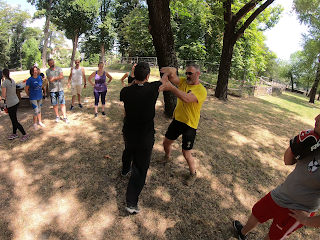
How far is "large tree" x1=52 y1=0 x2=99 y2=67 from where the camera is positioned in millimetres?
26031

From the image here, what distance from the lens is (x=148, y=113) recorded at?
2502 millimetres

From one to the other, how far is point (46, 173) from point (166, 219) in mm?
2419

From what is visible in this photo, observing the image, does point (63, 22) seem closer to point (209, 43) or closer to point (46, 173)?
point (209, 43)

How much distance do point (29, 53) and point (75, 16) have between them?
2450 centimetres

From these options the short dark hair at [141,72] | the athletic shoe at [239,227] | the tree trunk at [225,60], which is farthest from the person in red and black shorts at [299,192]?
the tree trunk at [225,60]

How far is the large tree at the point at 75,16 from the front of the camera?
26.0m

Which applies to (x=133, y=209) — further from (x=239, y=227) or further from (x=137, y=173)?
(x=239, y=227)

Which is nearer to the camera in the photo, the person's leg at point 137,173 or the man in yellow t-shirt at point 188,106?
the person's leg at point 137,173

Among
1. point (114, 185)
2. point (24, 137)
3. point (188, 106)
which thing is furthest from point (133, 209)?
point (24, 137)

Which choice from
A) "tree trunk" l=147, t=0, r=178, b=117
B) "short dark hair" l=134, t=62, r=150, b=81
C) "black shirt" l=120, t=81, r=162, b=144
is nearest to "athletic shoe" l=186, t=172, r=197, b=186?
"black shirt" l=120, t=81, r=162, b=144

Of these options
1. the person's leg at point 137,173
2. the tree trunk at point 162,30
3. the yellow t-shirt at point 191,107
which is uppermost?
the tree trunk at point 162,30

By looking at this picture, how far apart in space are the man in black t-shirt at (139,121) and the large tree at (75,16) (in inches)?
1188

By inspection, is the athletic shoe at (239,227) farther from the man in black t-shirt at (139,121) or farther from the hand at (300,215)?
the man in black t-shirt at (139,121)

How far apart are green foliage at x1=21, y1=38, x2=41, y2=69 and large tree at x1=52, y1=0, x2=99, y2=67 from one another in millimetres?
21235
